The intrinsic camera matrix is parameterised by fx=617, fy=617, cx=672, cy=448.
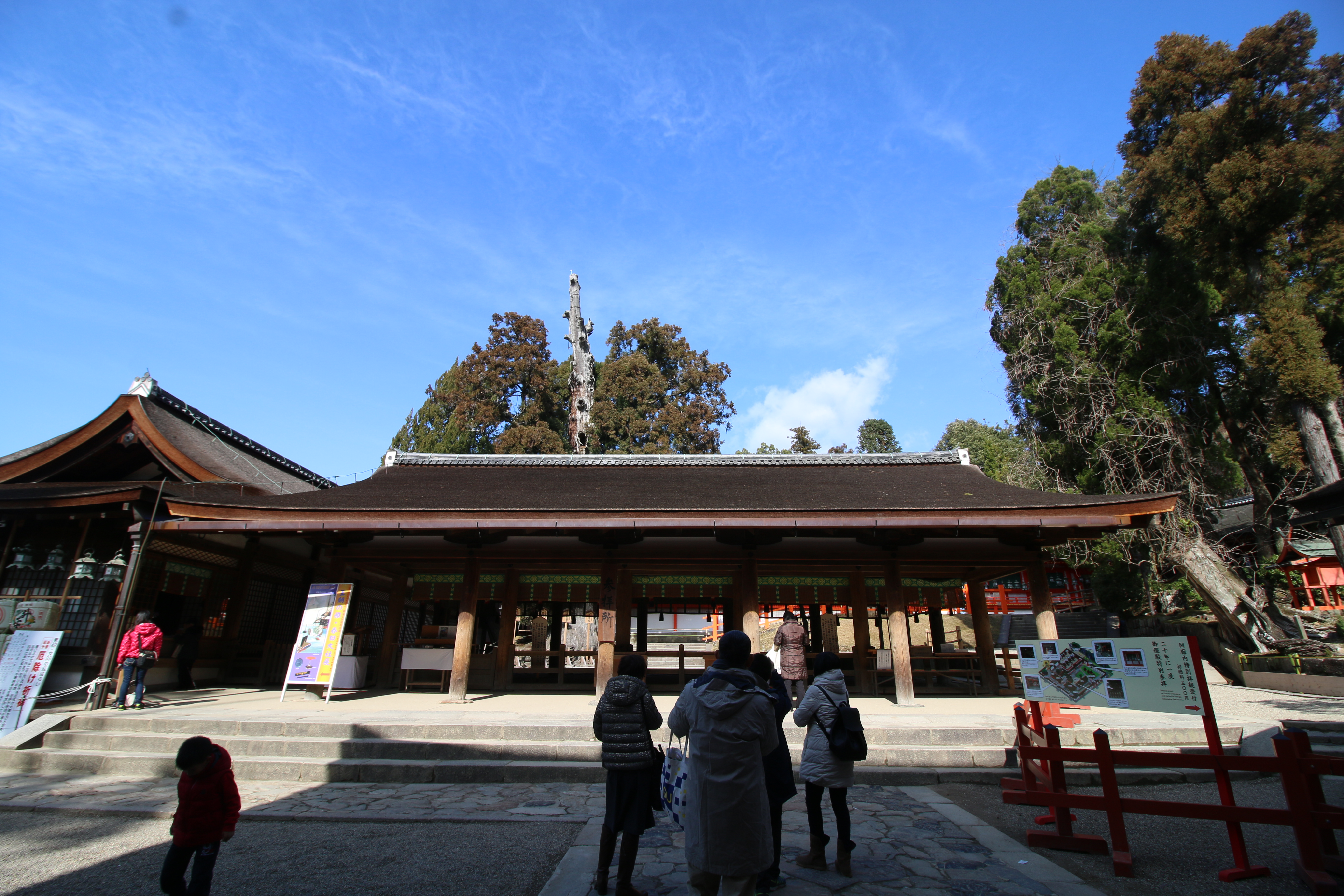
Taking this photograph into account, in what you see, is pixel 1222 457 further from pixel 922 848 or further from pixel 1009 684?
pixel 922 848

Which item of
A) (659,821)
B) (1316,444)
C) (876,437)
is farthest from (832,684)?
(876,437)

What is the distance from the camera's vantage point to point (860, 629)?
423 inches

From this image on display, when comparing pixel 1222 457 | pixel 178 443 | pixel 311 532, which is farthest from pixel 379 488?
pixel 1222 457

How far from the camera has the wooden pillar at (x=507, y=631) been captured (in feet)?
35.6

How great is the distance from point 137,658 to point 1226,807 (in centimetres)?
1134

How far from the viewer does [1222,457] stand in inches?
632

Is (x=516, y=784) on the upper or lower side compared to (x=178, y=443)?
lower

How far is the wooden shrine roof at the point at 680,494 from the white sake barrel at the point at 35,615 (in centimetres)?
258

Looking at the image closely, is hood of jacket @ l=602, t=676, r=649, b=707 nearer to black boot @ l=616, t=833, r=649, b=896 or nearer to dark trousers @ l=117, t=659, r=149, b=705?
black boot @ l=616, t=833, r=649, b=896

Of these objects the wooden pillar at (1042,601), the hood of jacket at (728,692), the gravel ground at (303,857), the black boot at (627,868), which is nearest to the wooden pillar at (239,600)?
the gravel ground at (303,857)

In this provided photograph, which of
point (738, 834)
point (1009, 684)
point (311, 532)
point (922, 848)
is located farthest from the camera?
point (1009, 684)

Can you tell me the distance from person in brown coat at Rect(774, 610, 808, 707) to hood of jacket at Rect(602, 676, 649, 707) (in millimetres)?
4930

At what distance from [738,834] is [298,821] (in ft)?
14.2

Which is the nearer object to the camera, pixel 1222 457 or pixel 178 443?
pixel 178 443
